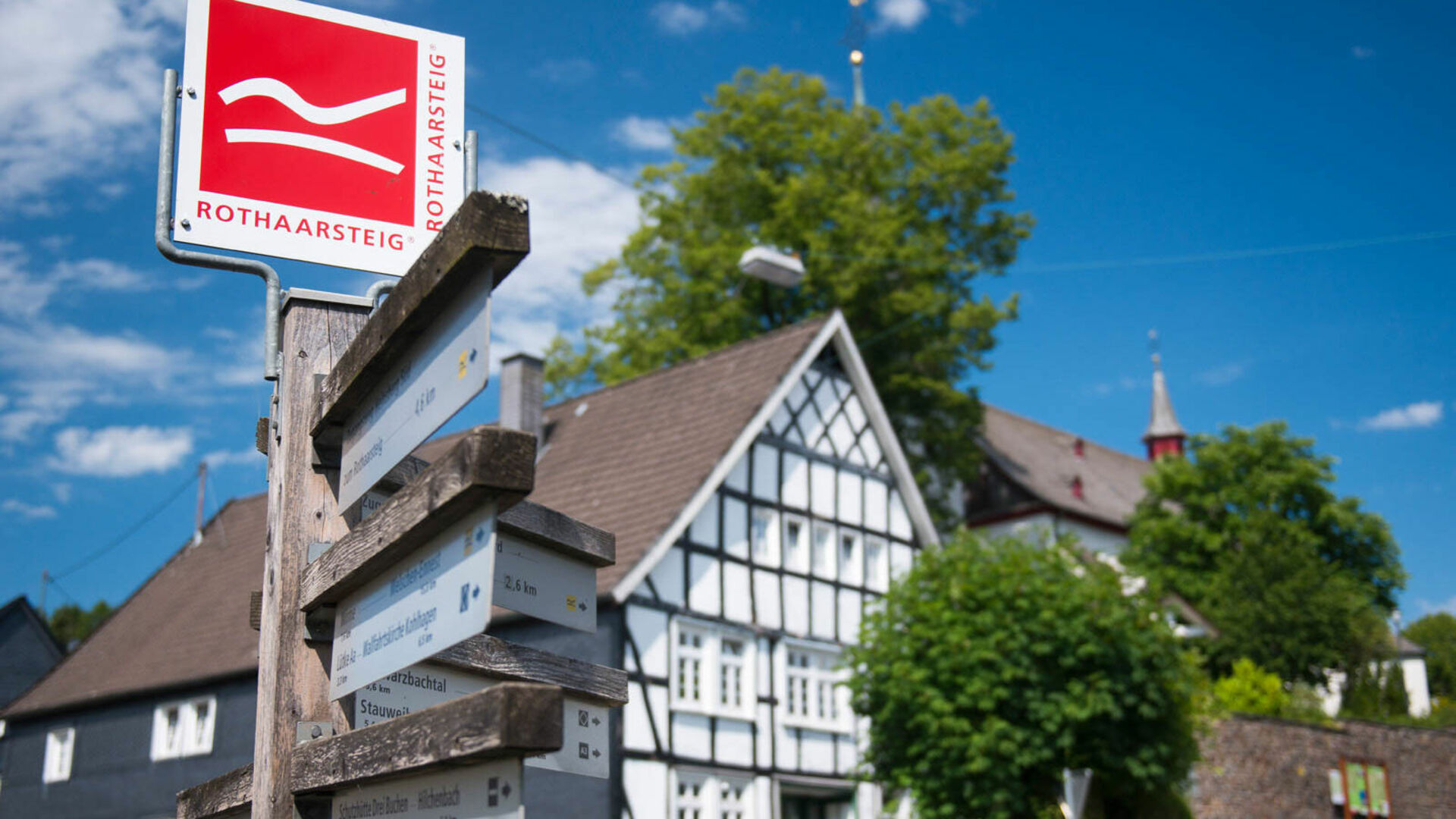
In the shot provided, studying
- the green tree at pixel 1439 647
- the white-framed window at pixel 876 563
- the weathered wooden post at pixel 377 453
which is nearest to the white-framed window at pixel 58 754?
the white-framed window at pixel 876 563

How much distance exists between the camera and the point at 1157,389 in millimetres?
71188

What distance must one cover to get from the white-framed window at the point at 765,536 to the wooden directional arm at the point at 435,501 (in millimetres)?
18224

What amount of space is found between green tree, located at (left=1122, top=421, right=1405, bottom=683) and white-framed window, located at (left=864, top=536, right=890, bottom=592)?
73.1 ft

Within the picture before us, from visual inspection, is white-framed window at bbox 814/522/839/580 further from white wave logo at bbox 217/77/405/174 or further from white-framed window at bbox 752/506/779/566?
white wave logo at bbox 217/77/405/174

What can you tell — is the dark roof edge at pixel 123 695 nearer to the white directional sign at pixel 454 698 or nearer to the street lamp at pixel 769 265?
the street lamp at pixel 769 265

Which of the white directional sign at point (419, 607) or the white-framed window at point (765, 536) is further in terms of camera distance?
the white-framed window at point (765, 536)

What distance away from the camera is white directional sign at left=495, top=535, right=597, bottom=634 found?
2824 millimetres

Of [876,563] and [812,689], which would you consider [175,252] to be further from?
[876,563]

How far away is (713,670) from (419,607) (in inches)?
682

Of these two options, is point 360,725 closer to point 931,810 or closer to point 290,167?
point 290,167

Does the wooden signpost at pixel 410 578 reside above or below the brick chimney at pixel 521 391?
below

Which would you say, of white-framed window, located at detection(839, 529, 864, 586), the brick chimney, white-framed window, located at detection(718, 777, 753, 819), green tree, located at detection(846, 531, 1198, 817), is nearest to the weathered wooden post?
green tree, located at detection(846, 531, 1198, 817)

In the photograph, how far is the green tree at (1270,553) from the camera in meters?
41.6

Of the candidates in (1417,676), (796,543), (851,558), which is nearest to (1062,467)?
(1417,676)
